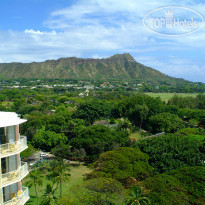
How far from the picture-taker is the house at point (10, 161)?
1071 centimetres

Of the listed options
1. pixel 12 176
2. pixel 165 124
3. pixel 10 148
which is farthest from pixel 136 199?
pixel 165 124

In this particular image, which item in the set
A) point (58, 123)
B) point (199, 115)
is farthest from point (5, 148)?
point (199, 115)

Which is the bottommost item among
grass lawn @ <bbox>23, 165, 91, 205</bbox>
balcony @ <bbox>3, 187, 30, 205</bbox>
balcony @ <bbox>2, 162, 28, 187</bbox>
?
grass lawn @ <bbox>23, 165, 91, 205</bbox>

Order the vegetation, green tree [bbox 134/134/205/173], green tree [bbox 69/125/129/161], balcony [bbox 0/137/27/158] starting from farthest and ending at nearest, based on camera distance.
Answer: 1. green tree [bbox 69/125/129/161]
2. green tree [bbox 134/134/205/173]
3. the vegetation
4. balcony [bbox 0/137/27/158]

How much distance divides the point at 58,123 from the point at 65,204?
97.0 feet

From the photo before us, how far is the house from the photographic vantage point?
1071cm

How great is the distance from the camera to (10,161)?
1143 centimetres

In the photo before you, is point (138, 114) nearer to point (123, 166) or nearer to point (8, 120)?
point (123, 166)

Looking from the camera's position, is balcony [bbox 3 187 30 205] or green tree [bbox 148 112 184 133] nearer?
balcony [bbox 3 187 30 205]

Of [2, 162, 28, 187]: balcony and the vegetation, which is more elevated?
[2, 162, 28, 187]: balcony

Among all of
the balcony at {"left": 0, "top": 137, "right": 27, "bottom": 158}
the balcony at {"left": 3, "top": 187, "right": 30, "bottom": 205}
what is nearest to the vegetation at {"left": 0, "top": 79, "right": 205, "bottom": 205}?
the balcony at {"left": 3, "top": 187, "right": 30, "bottom": 205}

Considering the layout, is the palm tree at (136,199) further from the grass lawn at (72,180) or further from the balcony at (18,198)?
the grass lawn at (72,180)

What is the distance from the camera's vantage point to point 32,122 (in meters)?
43.9

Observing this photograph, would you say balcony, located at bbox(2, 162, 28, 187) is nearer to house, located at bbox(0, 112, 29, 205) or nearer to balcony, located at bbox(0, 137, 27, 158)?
house, located at bbox(0, 112, 29, 205)
